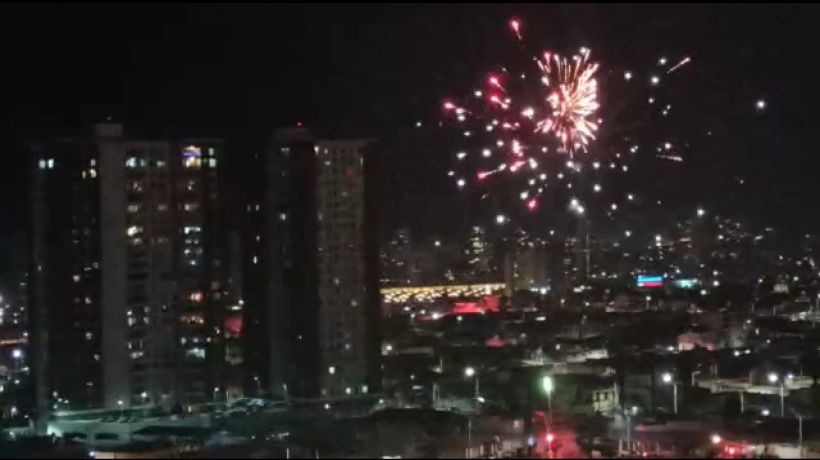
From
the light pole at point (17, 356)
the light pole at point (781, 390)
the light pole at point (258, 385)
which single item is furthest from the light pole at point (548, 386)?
the light pole at point (17, 356)

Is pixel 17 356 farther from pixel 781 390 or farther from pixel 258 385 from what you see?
pixel 781 390

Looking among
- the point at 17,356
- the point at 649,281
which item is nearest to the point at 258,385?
the point at 17,356

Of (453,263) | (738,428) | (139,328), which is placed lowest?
(738,428)

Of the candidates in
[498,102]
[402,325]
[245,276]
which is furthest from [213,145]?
[402,325]

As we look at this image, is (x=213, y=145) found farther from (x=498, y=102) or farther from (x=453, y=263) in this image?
(x=453, y=263)

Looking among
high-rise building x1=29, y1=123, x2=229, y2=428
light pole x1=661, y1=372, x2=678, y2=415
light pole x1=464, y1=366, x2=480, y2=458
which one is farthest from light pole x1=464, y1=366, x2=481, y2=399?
high-rise building x1=29, y1=123, x2=229, y2=428

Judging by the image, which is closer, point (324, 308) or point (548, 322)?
point (324, 308)

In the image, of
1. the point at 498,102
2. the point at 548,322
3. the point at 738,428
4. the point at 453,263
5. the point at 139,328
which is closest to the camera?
the point at 738,428
